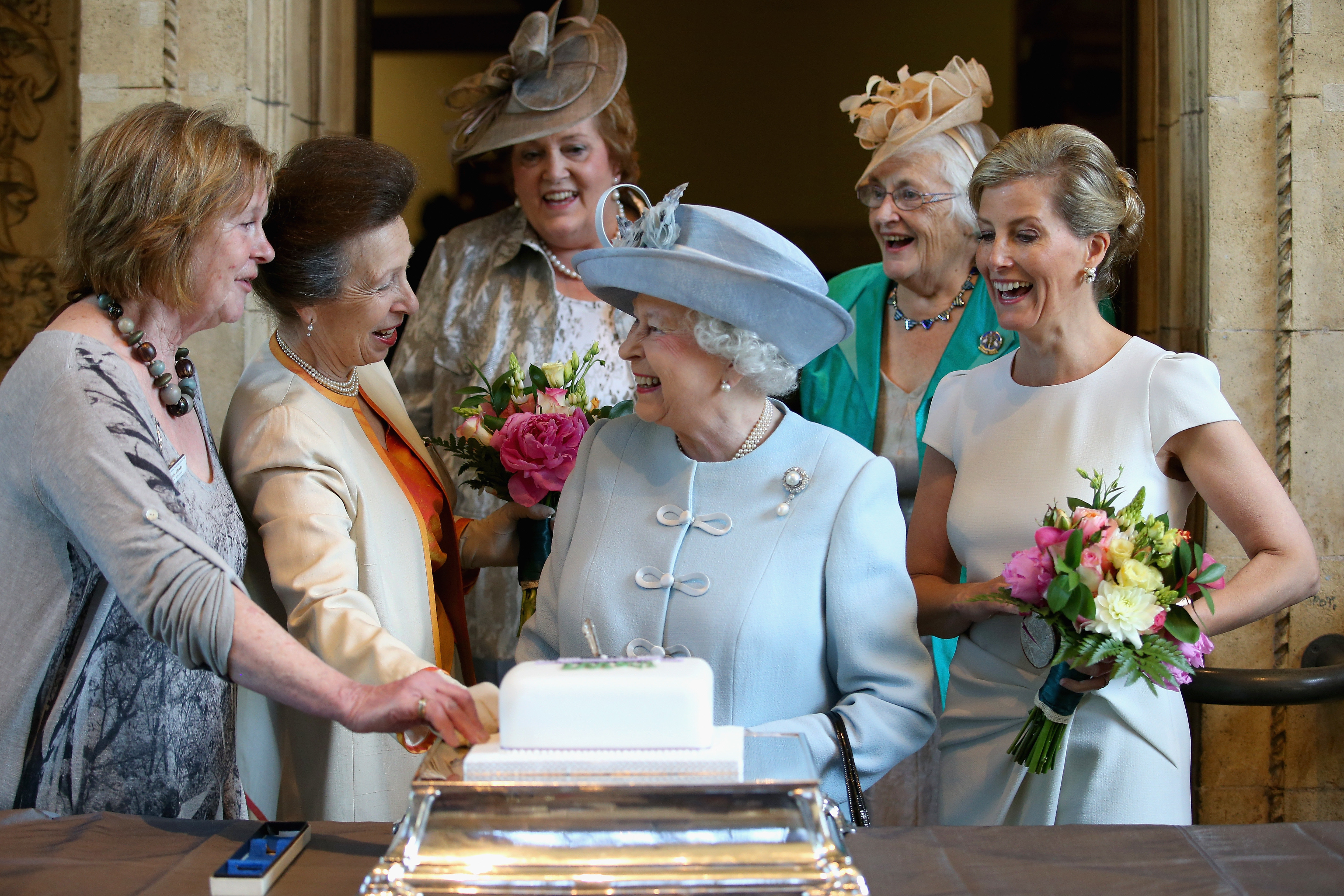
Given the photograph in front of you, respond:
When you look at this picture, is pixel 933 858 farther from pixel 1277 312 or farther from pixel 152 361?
pixel 1277 312

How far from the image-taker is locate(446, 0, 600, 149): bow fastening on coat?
338 centimetres

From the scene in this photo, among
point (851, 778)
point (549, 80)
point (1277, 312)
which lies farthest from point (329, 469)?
point (1277, 312)

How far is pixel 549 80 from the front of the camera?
3.45m

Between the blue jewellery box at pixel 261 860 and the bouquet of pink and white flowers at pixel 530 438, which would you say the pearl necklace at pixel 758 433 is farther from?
the blue jewellery box at pixel 261 860

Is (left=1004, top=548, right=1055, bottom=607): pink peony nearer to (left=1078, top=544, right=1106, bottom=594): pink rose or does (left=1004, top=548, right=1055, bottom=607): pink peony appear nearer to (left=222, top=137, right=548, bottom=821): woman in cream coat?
(left=1078, top=544, right=1106, bottom=594): pink rose

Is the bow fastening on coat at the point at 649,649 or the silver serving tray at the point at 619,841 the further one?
the bow fastening on coat at the point at 649,649

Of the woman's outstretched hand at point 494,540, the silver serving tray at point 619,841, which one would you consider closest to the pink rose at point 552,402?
the woman's outstretched hand at point 494,540

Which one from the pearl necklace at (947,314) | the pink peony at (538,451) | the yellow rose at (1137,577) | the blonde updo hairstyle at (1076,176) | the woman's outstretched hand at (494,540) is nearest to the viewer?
the yellow rose at (1137,577)

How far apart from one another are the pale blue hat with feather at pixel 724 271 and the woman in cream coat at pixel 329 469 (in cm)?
53

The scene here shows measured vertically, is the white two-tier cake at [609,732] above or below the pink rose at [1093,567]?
below

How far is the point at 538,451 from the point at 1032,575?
1.07 m

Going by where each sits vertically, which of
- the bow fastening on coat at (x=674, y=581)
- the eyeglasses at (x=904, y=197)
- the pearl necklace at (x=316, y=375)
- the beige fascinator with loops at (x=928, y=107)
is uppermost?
the beige fascinator with loops at (x=928, y=107)

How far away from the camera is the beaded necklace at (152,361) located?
74.3 inches

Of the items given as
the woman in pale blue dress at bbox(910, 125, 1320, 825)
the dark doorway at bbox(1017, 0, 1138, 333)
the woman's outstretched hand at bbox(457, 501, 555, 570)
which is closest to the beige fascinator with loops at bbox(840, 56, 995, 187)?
the woman in pale blue dress at bbox(910, 125, 1320, 825)
